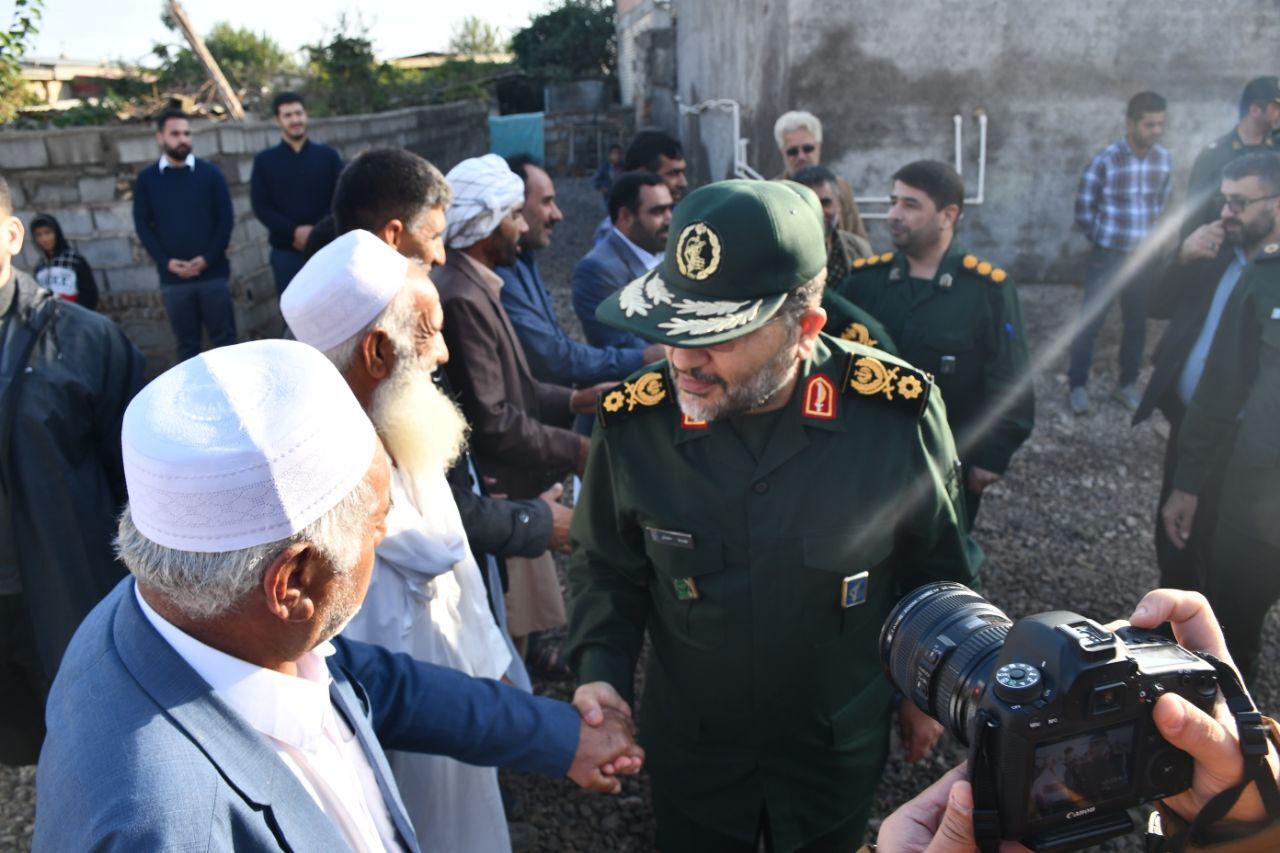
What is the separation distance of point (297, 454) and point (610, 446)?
105 centimetres

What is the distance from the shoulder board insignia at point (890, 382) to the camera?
210 centimetres

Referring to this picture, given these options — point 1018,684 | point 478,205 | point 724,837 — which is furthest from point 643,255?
point 1018,684

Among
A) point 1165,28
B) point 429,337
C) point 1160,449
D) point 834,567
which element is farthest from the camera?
point 1165,28

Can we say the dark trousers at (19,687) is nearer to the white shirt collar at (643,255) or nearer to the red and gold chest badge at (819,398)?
the red and gold chest badge at (819,398)

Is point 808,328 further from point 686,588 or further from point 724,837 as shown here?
point 724,837

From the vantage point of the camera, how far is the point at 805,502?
207 cm

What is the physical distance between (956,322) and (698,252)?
2.11 metres

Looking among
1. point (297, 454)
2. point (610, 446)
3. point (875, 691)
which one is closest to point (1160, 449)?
point (875, 691)

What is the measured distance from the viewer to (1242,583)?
10.3 ft

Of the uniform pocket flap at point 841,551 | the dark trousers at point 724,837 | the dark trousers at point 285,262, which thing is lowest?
the dark trousers at point 724,837

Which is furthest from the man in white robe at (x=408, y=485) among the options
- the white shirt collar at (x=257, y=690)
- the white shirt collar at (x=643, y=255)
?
the white shirt collar at (x=643, y=255)

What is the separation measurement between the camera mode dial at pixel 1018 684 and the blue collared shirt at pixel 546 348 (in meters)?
2.92

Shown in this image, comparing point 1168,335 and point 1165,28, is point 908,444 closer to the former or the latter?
point 1168,335

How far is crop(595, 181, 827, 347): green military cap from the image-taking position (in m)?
1.91
